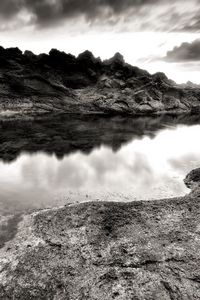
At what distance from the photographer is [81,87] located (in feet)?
411

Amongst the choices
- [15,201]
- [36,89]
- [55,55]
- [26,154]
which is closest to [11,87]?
[36,89]

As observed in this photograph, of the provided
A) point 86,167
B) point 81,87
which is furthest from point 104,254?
point 81,87

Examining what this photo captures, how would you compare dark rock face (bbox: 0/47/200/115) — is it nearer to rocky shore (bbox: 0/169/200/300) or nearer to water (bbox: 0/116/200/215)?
water (bbox: 0/116/200/215)

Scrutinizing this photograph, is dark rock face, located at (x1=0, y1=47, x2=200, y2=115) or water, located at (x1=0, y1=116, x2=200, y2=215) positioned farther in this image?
dark rock face, located at (x1=0, y1=47, x2=200, y2=115)

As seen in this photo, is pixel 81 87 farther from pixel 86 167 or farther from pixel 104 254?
pixel 104 254

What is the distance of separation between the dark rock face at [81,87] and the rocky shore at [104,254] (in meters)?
65.3

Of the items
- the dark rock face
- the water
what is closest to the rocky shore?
the water

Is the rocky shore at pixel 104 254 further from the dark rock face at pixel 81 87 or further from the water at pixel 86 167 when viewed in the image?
the dark rock face at pixel 81 87

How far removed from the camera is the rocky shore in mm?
11258

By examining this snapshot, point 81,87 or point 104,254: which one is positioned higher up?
point 81,87

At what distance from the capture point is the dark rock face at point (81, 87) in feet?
299

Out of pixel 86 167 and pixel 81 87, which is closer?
pixel 86 167

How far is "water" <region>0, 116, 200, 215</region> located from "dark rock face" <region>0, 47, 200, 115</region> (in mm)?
37950

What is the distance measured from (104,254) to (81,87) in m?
118
